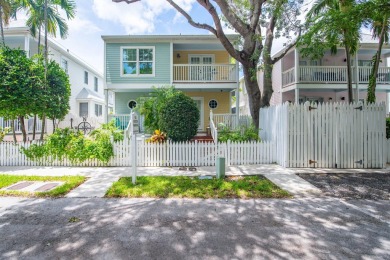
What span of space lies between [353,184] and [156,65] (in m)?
12.7

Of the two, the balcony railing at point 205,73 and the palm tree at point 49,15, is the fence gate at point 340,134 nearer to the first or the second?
the balcony railing at point 205,73

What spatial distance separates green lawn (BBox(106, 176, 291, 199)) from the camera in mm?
5848

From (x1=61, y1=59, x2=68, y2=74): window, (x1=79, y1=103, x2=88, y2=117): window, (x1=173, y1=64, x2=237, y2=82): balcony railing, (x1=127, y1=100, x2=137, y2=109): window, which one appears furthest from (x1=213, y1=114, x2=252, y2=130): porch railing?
(x1=61, y1=59, x2=68, y2=74): window

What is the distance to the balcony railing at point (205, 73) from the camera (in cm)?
1511

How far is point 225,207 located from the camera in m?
5.10

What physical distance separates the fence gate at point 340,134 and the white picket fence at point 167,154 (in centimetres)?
169

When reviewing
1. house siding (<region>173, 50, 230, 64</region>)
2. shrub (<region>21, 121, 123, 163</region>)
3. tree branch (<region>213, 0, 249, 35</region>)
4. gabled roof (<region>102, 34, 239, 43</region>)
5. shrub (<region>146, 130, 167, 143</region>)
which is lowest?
shrub (<region>21, 121, 123, 163</region>)

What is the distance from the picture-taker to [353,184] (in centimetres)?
667

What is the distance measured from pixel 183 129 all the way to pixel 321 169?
535 centimetres

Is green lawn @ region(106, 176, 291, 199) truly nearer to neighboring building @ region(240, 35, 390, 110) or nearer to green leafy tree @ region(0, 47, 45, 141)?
green leafy tree @ region(0, 47, 45, 141)

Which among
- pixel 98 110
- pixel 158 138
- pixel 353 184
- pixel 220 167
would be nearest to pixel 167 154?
pixel 158 138

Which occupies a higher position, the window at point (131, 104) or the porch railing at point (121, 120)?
the window at point (131, 104)

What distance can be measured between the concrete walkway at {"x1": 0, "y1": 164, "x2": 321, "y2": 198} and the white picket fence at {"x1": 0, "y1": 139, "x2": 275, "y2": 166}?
1.25 feet

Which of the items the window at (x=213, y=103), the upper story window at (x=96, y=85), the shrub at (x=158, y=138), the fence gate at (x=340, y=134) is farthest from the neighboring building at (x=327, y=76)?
the upper story window at (x=96, y=85)
